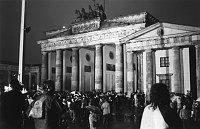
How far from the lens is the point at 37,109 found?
4.83m

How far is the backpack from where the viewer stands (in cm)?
480

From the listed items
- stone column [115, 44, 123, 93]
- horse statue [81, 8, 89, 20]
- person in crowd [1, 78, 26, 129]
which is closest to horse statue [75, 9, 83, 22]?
horse statue [81, 8, 89, 20]

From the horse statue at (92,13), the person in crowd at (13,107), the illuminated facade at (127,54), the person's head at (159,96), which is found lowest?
the person in crowd at (13,107)

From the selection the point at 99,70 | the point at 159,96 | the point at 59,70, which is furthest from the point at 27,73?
the point at 159,96

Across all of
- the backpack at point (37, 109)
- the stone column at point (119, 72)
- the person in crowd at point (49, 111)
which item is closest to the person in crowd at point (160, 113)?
the person in crowd at point (49, 111)

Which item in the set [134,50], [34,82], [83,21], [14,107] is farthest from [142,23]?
[34,82]

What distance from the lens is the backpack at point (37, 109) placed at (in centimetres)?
480

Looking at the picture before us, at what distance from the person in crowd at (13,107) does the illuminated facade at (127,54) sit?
76.9 feet

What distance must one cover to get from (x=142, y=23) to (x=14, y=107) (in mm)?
28651

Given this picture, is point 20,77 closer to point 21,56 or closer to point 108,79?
point 21,56

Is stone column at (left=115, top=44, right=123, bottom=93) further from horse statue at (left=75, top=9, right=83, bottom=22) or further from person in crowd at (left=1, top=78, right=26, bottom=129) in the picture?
person in crowd at (left=1, top=78, right=26, bottom=129)

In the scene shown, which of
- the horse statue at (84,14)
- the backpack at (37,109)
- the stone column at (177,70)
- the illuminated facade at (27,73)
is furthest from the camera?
the illuminated facade at (27,73)

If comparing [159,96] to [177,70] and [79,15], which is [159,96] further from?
[79,15]

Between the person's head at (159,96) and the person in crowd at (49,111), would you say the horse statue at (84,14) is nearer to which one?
the person in crowd at (49,111)
